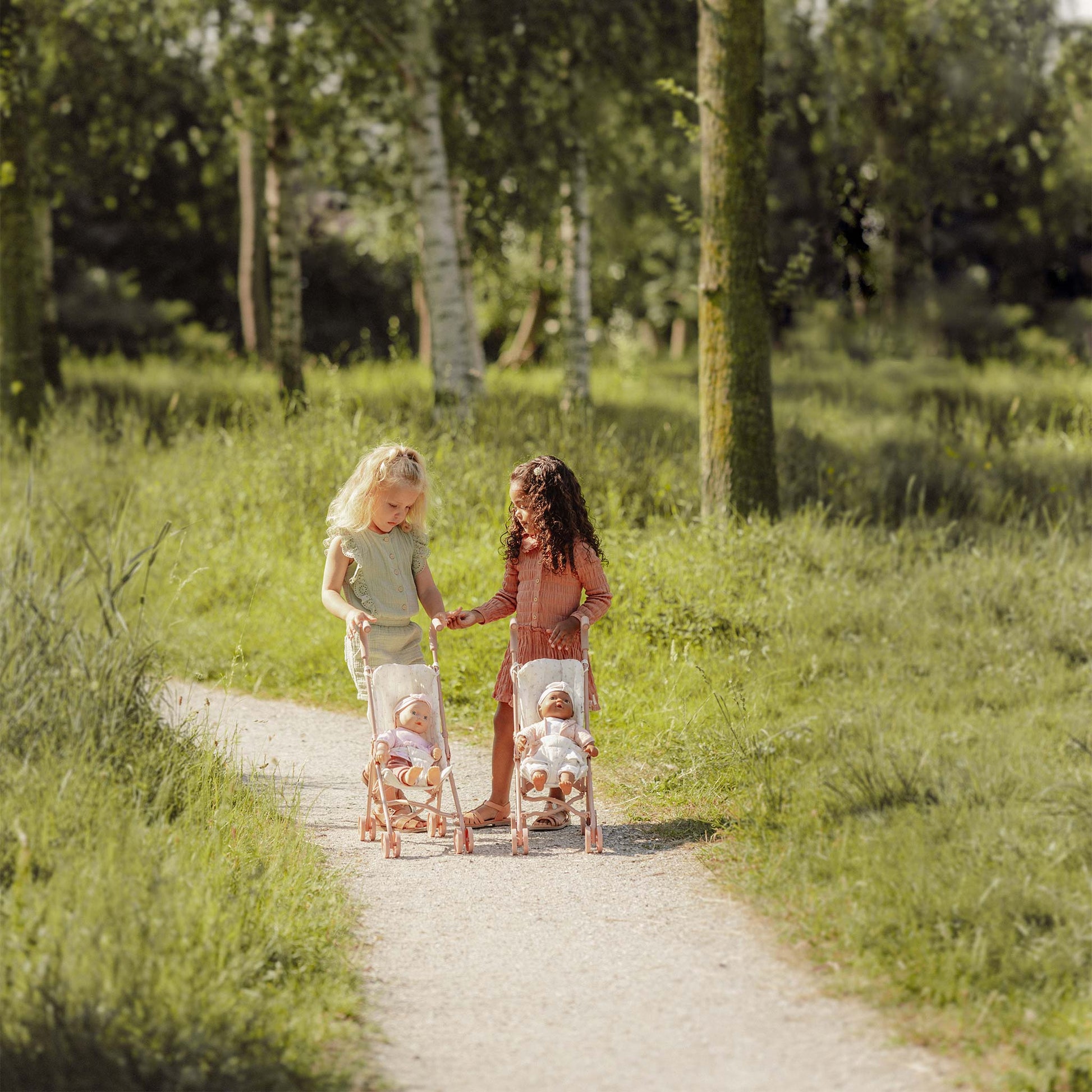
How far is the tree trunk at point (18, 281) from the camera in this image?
1296 centimetres

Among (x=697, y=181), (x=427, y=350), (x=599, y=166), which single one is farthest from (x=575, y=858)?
(x=697, y=181)

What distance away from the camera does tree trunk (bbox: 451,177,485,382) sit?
13914 millimetres

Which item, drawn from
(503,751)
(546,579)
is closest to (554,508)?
(546,579)

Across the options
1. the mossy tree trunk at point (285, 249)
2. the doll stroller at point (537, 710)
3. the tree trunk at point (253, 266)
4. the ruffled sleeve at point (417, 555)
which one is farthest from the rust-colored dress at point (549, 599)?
the tree trunk at point (253, 266)

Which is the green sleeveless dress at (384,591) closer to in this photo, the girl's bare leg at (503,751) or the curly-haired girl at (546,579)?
the curly-haired girl at (546,579)

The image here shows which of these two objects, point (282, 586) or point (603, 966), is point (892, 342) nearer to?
point (282, 586)

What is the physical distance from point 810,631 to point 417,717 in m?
3.38

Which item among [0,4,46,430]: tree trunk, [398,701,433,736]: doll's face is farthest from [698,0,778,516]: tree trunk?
[0,4,46,430]: tree trunk

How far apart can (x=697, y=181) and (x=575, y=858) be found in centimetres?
2787

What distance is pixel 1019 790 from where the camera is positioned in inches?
205

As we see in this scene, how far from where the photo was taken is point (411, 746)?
17.5 feet

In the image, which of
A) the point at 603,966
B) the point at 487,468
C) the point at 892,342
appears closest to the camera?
the point at 603,966

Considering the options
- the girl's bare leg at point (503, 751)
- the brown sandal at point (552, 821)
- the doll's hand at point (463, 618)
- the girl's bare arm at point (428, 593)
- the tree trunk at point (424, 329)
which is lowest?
the brown sandal at point (552, 821)

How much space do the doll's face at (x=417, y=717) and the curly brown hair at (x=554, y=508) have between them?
815mm
